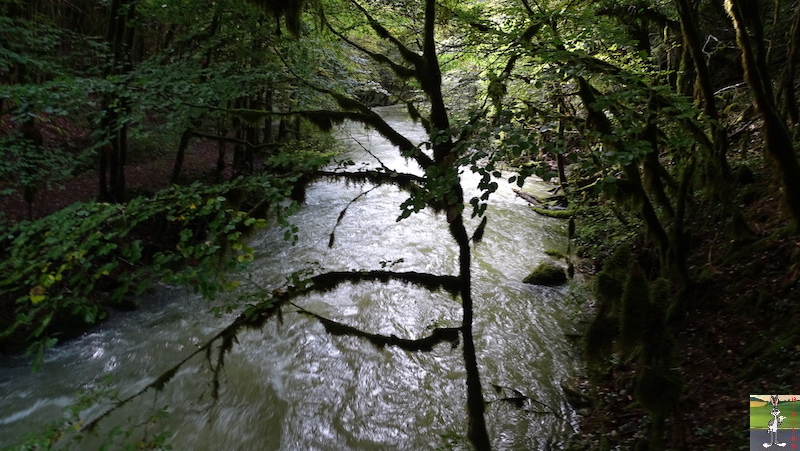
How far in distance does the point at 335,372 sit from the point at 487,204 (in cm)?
370

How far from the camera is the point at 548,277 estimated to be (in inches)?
342

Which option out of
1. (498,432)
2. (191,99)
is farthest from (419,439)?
(191,99)

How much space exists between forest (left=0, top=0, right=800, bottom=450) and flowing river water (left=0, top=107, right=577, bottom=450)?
145 mm

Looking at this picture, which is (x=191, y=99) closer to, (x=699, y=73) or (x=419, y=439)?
(x=419, y=439)

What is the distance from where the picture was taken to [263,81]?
7.49 metres

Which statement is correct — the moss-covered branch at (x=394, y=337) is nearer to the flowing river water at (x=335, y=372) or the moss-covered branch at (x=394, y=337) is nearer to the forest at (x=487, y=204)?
the forest at (x=487, y=204)

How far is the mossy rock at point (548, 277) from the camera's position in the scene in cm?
867

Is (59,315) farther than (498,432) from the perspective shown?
Yes

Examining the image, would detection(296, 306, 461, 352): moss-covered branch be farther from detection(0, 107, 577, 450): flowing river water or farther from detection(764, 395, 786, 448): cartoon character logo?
detection(764, 395, 786, 448): cartoon character logo

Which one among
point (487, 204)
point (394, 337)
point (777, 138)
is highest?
point (777, 138)

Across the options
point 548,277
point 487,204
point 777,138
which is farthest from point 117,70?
point 777,138

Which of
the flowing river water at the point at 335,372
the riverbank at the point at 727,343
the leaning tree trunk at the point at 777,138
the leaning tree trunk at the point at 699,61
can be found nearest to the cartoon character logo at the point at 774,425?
the riverbank at the point at 727,343

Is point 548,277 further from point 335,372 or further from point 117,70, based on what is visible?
point 117,70

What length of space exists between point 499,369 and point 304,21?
7.43 meters
